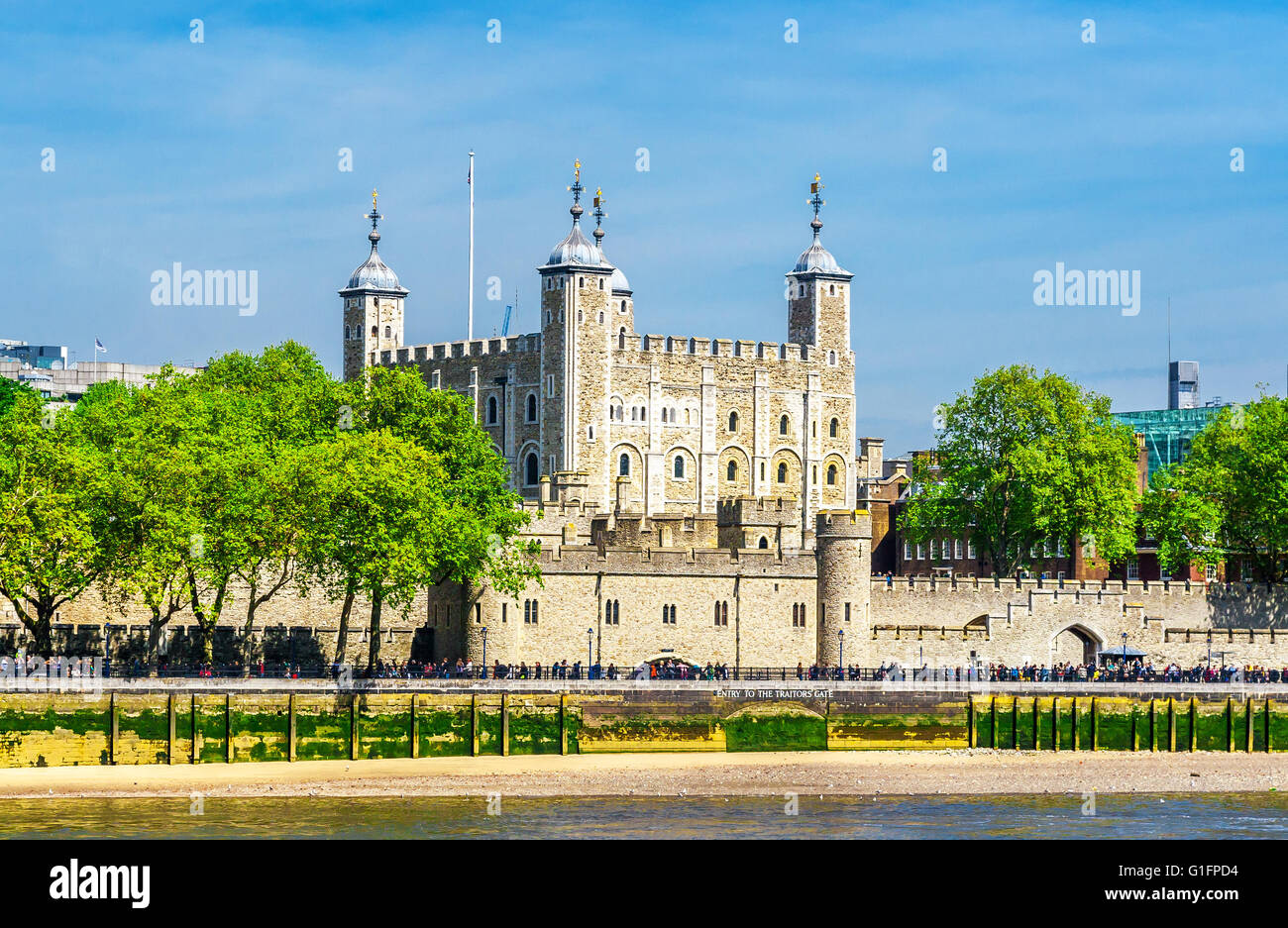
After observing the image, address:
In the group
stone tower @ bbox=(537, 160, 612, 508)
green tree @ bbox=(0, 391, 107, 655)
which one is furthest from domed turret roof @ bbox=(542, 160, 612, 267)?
green tree @ bbox=(0, 391, 107, 655)

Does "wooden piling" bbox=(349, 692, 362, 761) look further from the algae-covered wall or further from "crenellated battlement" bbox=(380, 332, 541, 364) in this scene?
"crenellated battlement" bbox=(380, 332, 541, 364)

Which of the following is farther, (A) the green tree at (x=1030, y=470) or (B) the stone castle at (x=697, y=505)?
(A) the green tree at (x=1030, y=470)

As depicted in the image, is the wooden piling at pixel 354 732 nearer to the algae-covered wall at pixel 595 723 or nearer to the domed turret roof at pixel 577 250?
the algae-covered wall at pixel 595 723

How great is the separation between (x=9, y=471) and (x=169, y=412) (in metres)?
8.24

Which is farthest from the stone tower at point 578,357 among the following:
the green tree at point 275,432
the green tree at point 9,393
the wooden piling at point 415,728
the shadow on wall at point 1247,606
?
the wooden piling at point 415,728

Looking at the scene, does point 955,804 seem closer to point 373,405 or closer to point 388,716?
point 388,716

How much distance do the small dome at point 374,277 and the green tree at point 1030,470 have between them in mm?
34178

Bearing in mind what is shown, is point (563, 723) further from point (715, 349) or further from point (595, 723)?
point (715, 349)

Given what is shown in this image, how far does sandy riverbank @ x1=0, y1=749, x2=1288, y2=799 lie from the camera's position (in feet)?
182

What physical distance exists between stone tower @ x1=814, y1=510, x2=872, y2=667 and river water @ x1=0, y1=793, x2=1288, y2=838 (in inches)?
739

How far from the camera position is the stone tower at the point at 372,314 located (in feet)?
383

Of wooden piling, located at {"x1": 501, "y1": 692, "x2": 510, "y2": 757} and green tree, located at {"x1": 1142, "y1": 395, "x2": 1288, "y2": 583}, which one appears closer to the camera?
wooden piling, located at {"x1": 501, "y1": 692, "x2": 510, "y2": 757}

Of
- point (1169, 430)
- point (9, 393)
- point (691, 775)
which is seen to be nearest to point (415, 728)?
point (691, 775)

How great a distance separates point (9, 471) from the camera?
209ft
